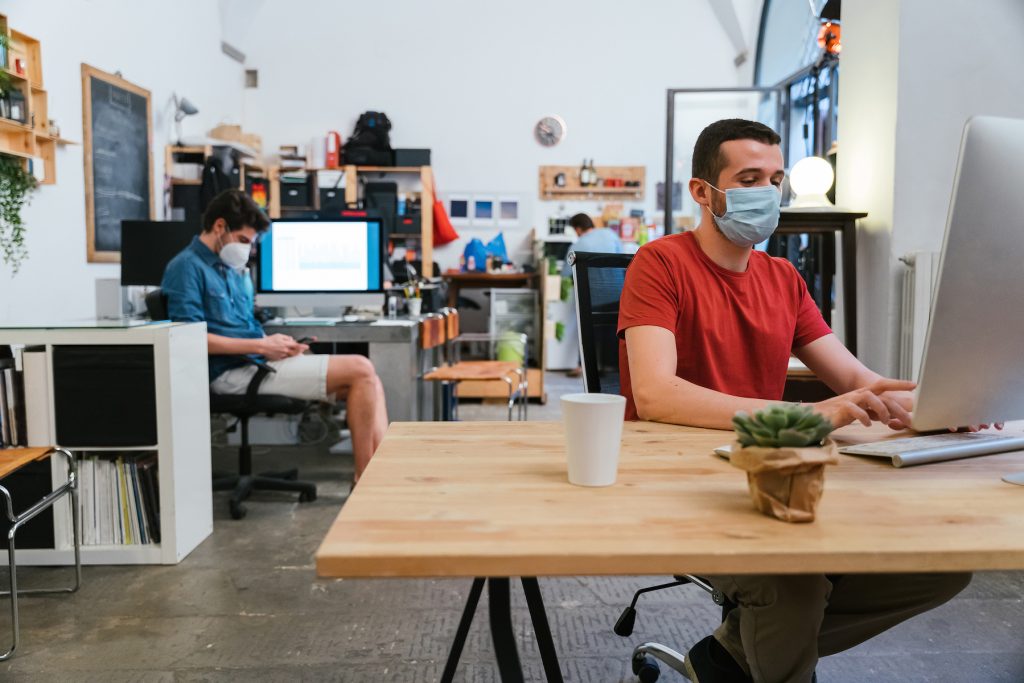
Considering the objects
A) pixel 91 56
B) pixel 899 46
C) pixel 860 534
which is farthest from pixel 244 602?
pixel 91 56

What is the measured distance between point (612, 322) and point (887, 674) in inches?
39.2

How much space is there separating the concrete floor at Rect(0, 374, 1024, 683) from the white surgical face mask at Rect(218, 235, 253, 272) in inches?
44.4

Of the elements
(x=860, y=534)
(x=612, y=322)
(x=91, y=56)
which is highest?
(x=91, y=56)

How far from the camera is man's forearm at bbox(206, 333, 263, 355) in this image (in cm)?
309

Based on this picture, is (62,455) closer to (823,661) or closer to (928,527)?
(823,661)

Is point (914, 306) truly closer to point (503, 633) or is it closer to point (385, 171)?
point (503, 633)

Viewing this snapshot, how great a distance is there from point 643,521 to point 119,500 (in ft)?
7.43

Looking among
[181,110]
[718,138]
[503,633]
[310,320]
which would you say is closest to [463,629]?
[503,633]

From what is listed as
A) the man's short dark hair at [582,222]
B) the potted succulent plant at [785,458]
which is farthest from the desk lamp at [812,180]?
the man's short dark hair at [582,222]

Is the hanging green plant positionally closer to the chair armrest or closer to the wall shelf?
the wall shelf

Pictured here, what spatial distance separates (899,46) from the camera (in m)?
2.53

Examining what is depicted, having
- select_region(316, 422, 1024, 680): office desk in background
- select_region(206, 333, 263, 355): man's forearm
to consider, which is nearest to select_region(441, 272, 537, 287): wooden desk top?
select_region(206, 333, 263, 355): man's forearm

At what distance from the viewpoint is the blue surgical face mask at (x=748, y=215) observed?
62.1 inches

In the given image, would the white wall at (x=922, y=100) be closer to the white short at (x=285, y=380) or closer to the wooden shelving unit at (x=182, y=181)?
the white short at (x=285, y=380)
